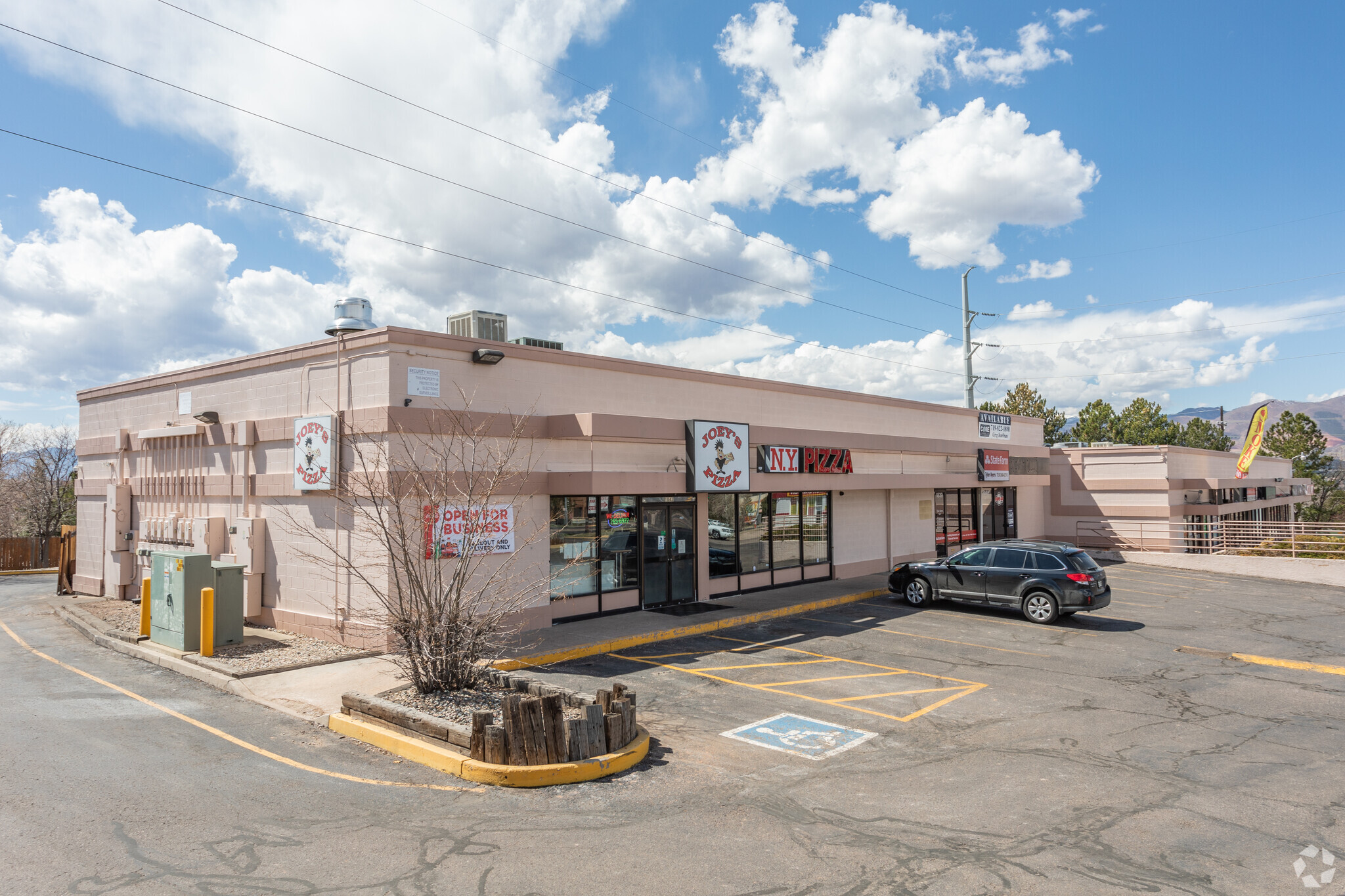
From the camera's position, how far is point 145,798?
23.1 feet

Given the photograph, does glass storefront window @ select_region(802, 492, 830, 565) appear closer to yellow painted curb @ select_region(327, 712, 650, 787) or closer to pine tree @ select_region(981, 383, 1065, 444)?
yellow painted curb @ select_region(327, 712, 650, 787)

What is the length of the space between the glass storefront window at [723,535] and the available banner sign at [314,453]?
8655mm

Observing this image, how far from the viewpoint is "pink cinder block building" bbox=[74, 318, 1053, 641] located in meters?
14.0

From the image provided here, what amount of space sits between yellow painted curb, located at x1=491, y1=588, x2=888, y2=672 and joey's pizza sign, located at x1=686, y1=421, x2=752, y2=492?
2.90 m

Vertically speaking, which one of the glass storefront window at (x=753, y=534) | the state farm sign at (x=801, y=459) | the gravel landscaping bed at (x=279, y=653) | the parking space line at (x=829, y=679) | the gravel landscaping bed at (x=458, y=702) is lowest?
the parking space line at (x=829, y=679)

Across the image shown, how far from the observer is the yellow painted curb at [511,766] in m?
7.50

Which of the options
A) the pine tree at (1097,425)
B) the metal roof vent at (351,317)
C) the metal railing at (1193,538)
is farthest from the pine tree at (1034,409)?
the metal roof vent at (351,317)

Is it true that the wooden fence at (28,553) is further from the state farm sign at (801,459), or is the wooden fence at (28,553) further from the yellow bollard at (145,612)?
the state farm sign at (801,459)

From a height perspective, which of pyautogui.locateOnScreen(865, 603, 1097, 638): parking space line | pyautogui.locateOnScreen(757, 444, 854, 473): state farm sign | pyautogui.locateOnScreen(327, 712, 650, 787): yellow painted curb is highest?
pyautogui.locateOnScreen(757, 444, 854, 473): state farm sign

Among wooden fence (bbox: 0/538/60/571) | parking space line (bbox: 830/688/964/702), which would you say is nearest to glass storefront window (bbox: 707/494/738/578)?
parking space line (bbox: 830/688/964/702)

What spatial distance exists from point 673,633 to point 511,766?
7.38 meters

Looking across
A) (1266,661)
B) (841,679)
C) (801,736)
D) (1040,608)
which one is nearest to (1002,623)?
(1040,608)

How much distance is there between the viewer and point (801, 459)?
1925 centimetres

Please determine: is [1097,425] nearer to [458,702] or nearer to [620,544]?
[620,544]
